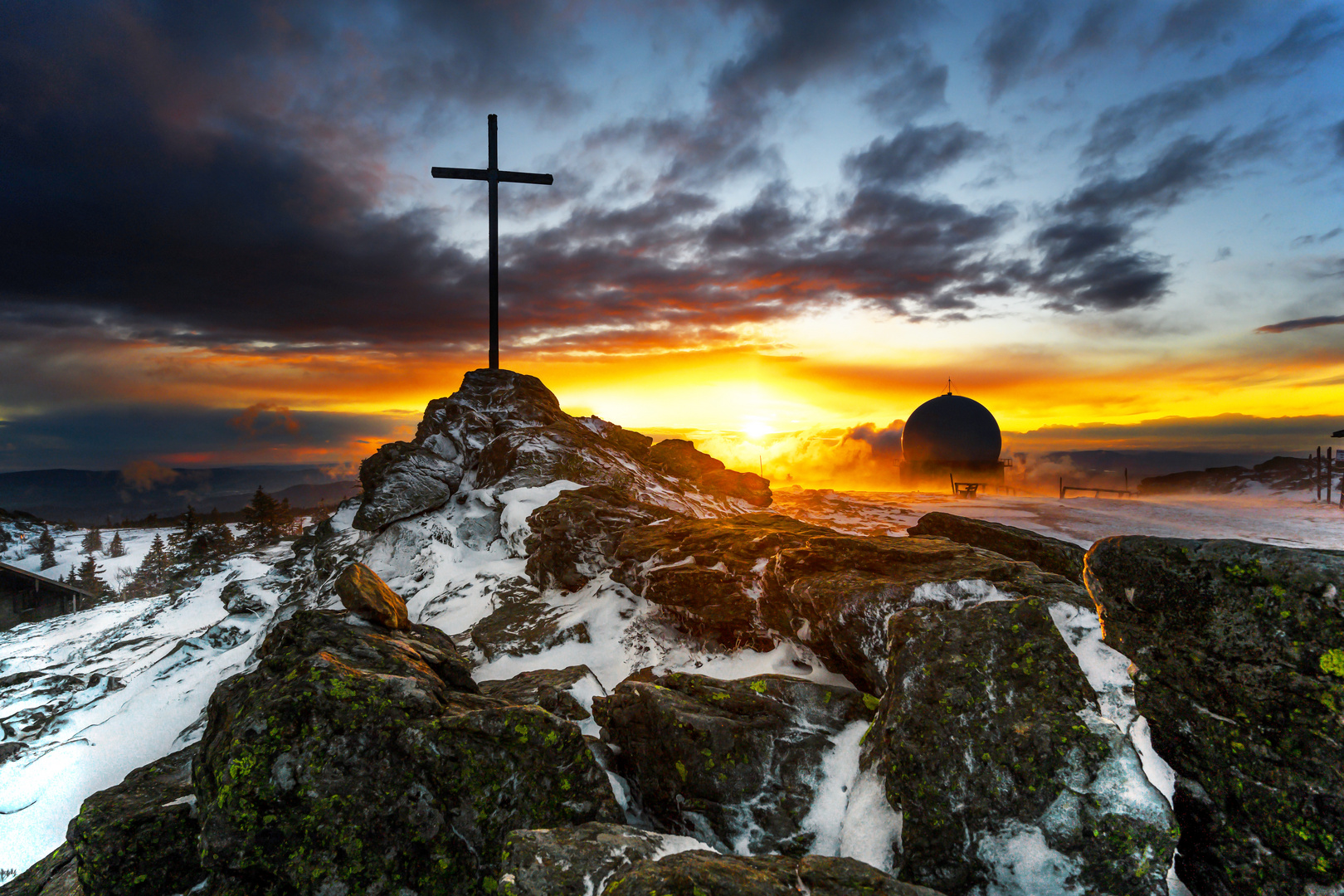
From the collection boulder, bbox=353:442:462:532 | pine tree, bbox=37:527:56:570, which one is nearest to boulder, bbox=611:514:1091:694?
boulder, bbox=353:442:462:532

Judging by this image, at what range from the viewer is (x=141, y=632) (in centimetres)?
1875

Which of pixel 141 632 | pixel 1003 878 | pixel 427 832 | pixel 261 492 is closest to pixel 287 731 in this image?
pixel 427 832

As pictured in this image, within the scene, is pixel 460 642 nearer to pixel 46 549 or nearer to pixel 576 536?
pixel 576 536

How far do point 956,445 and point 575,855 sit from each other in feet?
191

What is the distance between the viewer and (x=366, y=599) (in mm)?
7367

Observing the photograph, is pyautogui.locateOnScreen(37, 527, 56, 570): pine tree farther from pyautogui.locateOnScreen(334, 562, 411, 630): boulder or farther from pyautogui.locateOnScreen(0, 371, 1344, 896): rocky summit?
pyautogui.locateOnScreen(0, 371, 1344, 896): rocky summit

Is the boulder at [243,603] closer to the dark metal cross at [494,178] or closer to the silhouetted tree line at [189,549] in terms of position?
the dark metal cross at [494,178]

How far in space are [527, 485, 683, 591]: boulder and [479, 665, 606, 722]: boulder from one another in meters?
3.21

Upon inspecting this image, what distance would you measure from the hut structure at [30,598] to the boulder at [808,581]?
56839 millimetres

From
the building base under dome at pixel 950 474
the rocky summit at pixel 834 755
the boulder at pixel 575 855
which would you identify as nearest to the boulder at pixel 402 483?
the rocky summit at pixel 834 755

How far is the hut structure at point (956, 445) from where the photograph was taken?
54406 millimetres

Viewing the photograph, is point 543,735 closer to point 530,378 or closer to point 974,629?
point 974,629

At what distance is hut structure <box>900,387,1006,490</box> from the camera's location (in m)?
54.4

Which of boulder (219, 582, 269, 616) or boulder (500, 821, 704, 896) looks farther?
boulder (219, 582, 269, 616)
